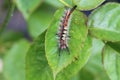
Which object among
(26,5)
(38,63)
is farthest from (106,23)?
(26,5)

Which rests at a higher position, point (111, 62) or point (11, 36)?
point (111, 62)

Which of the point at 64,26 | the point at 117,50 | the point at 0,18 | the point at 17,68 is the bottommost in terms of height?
the point at 0,18

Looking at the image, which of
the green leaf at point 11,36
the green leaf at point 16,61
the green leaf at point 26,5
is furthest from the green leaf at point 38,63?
the green leaf at point 11,36

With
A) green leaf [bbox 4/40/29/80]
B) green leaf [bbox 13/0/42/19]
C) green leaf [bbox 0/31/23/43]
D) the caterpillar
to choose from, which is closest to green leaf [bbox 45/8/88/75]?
the caterpillar

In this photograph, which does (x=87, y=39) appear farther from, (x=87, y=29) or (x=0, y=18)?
(x=0, y=18)

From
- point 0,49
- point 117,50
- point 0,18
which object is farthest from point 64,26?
point 0,18

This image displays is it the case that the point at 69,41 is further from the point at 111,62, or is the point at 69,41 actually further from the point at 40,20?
the point at 40,20

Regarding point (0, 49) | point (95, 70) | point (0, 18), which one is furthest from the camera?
point (0, 18)
